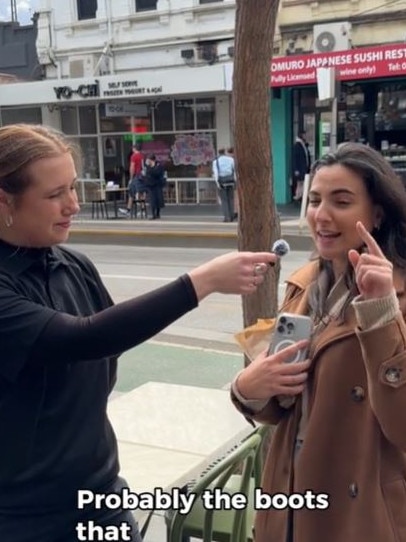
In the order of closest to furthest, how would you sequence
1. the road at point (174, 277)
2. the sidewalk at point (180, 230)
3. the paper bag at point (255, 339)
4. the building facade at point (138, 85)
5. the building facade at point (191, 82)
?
the paper bag at point (255, 339), the road at point (174, 277), the sidewalk at point (180, 230), the building facade at point (191, 82), the building facade at point (138, 85)

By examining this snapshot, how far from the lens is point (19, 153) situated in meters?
1.94

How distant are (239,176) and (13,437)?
2127mm

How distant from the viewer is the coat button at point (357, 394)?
183 cm

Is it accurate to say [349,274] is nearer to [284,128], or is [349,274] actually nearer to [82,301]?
[82,301]

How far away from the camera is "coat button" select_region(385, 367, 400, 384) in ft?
5.61

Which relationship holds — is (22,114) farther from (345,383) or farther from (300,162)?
(345,383)

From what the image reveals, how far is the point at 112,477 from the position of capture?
84.8 inches

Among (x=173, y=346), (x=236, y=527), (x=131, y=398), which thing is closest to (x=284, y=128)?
(x=173, y=346)

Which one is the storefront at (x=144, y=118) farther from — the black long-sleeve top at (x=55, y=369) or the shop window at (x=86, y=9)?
the black long-sleeve top at (x=55, y=369)

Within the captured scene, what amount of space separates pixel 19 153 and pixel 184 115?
64.3 ft

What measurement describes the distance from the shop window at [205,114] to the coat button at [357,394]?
1919cm

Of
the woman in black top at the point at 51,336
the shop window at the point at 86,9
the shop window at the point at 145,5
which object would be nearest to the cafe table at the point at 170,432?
the woman in black top at the point at 51,336

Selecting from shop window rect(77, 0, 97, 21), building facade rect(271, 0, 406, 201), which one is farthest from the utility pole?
building facade rect(271, 0, 406, 201)

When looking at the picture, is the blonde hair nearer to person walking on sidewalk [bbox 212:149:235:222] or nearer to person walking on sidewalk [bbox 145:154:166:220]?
person walking on sidewalk [bbox 212:149:235:222]
